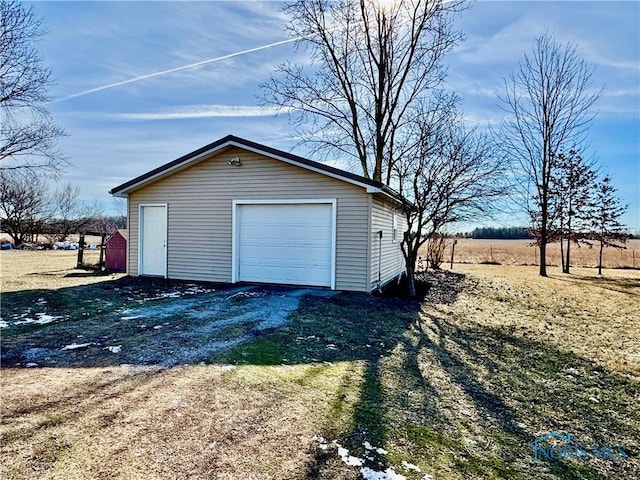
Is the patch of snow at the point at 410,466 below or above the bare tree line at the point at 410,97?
below

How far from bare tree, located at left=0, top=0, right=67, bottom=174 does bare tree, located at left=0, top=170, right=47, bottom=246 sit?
1668 centimetres

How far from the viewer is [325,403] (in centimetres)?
331

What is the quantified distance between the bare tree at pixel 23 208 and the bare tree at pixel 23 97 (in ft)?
54.7

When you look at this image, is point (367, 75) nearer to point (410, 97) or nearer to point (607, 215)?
point (410, 97)

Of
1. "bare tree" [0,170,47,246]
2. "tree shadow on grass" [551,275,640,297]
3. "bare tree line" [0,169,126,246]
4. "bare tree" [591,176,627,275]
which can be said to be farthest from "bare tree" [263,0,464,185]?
"bare tree" [0,170,47,246]

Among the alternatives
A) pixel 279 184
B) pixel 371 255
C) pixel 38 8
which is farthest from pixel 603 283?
pixel 38 8

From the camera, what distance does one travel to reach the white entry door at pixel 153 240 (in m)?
10.6

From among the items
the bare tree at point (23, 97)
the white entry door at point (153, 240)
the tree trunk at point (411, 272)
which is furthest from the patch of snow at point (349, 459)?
the bare tree at point (23, 97)

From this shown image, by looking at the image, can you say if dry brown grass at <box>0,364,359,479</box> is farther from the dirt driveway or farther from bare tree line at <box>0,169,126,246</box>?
bare tree line at <box>0,169,126,246</box>

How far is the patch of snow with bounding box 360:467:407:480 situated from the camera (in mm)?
2291

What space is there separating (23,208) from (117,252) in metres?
22.6

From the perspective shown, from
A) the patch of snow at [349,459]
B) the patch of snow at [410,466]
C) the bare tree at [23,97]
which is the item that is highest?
the bare tree at [23,97]

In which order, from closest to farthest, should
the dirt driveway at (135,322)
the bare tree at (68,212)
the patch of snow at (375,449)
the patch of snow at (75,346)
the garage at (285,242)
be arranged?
the patch of snow at (375,449) < the dirt driveway at (135,322) < the patch of snow at (75,346) < the garage at (285,242) < the bare tree at (68,212)

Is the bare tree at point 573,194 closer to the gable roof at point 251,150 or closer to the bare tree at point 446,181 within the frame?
the bare tree at point 446,181
